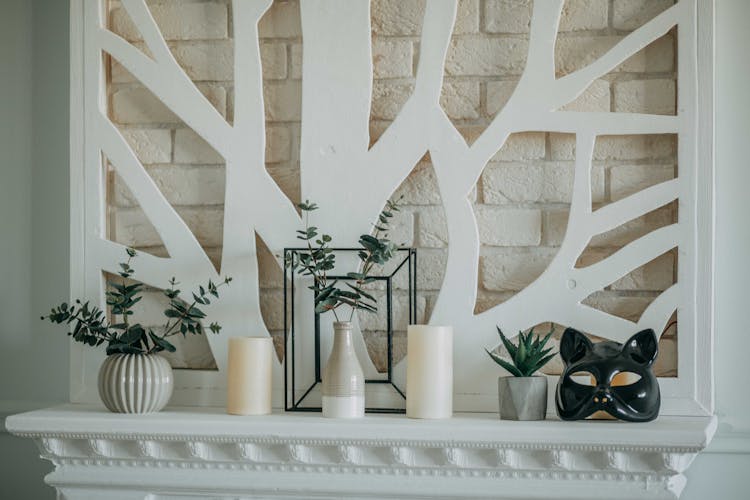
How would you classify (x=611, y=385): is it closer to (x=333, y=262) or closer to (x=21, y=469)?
(x=333, y=262)

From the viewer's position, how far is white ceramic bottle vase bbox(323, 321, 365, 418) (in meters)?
1.63

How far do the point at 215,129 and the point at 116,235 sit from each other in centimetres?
32

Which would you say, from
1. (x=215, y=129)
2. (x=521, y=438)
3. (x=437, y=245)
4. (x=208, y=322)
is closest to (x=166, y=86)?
(x=215, y=129)

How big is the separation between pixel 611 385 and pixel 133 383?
887 mm

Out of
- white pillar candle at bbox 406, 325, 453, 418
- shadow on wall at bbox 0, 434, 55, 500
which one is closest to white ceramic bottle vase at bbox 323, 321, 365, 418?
white pillar candle at bbox 406, 325, 453, 418

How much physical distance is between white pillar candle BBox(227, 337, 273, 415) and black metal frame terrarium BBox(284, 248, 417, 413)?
6 centimetres

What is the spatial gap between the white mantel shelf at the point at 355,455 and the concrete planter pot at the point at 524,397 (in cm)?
4

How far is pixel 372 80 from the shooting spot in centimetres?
179

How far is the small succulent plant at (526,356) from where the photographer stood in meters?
1.60

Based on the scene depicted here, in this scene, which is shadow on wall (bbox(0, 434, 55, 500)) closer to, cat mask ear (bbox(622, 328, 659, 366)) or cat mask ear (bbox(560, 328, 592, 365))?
cat mask ear (bbox(560, 328, 592, 365))

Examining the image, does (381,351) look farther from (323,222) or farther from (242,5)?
(242,5)

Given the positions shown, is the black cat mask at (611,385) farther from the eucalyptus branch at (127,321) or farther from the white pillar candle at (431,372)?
the eucalyptus branch at (127,321)

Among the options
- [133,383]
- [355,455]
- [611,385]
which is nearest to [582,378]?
[611,385]

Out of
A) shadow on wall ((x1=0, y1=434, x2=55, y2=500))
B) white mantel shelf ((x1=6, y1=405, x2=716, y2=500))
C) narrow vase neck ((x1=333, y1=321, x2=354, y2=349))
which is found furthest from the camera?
shadow on wall ((x1=0, y1=434, x2=55, y2=500))
